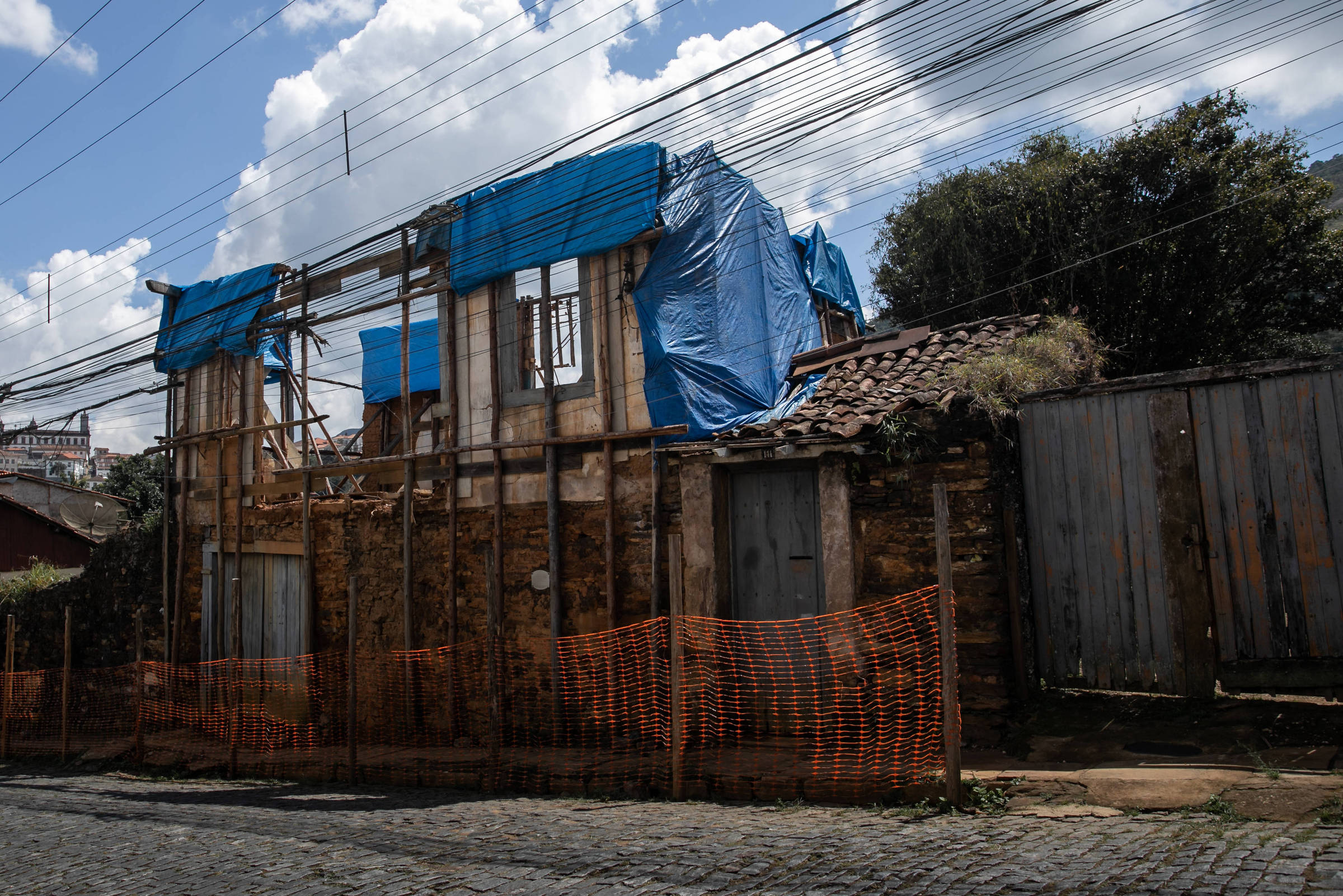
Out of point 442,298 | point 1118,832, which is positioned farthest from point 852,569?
point 442,298

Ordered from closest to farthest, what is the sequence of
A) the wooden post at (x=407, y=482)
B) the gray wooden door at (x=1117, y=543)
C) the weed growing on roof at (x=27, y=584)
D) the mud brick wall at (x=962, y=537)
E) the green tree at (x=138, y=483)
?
1. the gray wooden door at (x=1117, y=543)
2. the mud brick wall at (x=962, y=537)
3. the wooden post at (x=407, y=482)
4. the weed growing on roof at (x=27, y=584)
5. the green tree at (x=138, y=483)

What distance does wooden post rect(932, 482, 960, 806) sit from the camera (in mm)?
5691

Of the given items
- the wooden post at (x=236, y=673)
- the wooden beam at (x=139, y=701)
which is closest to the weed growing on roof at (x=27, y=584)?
the wooden post at (x=236, y=673)

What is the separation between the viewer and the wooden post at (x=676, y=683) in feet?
22.1

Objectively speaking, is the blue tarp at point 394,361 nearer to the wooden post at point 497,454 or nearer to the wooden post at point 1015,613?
the wooden post at point 497,454

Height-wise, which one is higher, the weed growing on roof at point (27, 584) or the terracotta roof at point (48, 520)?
the terracotta roof at point (48, 520)

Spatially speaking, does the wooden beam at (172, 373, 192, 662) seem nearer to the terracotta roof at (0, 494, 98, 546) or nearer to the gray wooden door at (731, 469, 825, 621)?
the gray wooden door at (731, 469, 825, 621)

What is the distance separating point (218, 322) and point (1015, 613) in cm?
1284

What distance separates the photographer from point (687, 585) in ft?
29.6

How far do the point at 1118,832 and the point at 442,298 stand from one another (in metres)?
9.45

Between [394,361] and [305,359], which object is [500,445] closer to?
[305,359]

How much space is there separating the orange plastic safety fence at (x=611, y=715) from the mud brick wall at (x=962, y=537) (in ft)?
1.25

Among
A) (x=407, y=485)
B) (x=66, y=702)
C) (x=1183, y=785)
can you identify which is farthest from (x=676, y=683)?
(x=66, y=702)

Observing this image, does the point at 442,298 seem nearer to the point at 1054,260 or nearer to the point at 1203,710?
the point at 1203,710
